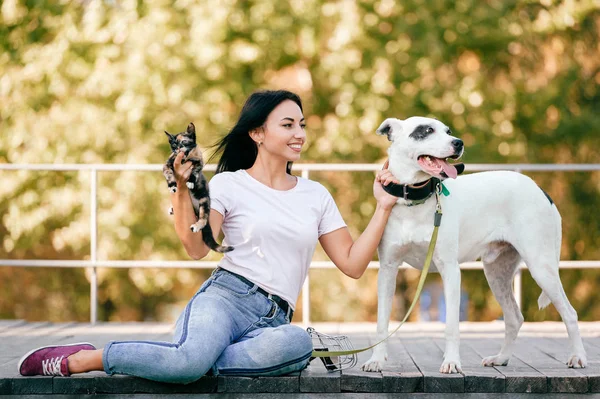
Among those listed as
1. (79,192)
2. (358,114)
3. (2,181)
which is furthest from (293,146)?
(2,181)

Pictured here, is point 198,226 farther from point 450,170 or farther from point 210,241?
point 450,170

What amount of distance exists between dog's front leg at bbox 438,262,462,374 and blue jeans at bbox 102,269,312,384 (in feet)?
2.02

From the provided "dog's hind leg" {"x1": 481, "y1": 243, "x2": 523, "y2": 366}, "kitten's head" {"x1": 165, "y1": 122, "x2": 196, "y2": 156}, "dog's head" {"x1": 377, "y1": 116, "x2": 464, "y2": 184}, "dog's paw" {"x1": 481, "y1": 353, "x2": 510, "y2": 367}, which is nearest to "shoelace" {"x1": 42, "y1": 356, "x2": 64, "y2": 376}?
"kitten's head" {"x1": 165, "y1": 122, "x2": 196, "y2": 156}

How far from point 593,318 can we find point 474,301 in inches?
89.2

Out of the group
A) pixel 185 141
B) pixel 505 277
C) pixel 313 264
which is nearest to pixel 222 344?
pixel 185 141

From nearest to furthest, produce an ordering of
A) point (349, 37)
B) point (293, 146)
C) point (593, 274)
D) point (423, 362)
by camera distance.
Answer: point (293, 146) < point (423, 362) < point (349, 37) < point (593, 274)

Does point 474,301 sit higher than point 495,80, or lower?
lower

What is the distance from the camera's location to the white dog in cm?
368

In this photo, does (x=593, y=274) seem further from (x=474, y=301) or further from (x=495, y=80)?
(x=495, y=80)

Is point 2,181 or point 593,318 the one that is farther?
point 593,318

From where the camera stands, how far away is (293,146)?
151 inches

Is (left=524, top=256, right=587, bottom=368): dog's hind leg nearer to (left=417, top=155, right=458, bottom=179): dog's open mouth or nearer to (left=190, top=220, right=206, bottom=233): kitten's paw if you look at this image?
(left=417, top=155, right=458, bottom=179): dog's open mouth

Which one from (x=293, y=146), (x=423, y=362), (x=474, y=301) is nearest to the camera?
(x=293, y=146)

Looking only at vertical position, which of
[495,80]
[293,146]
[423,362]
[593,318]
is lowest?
[593,318]
